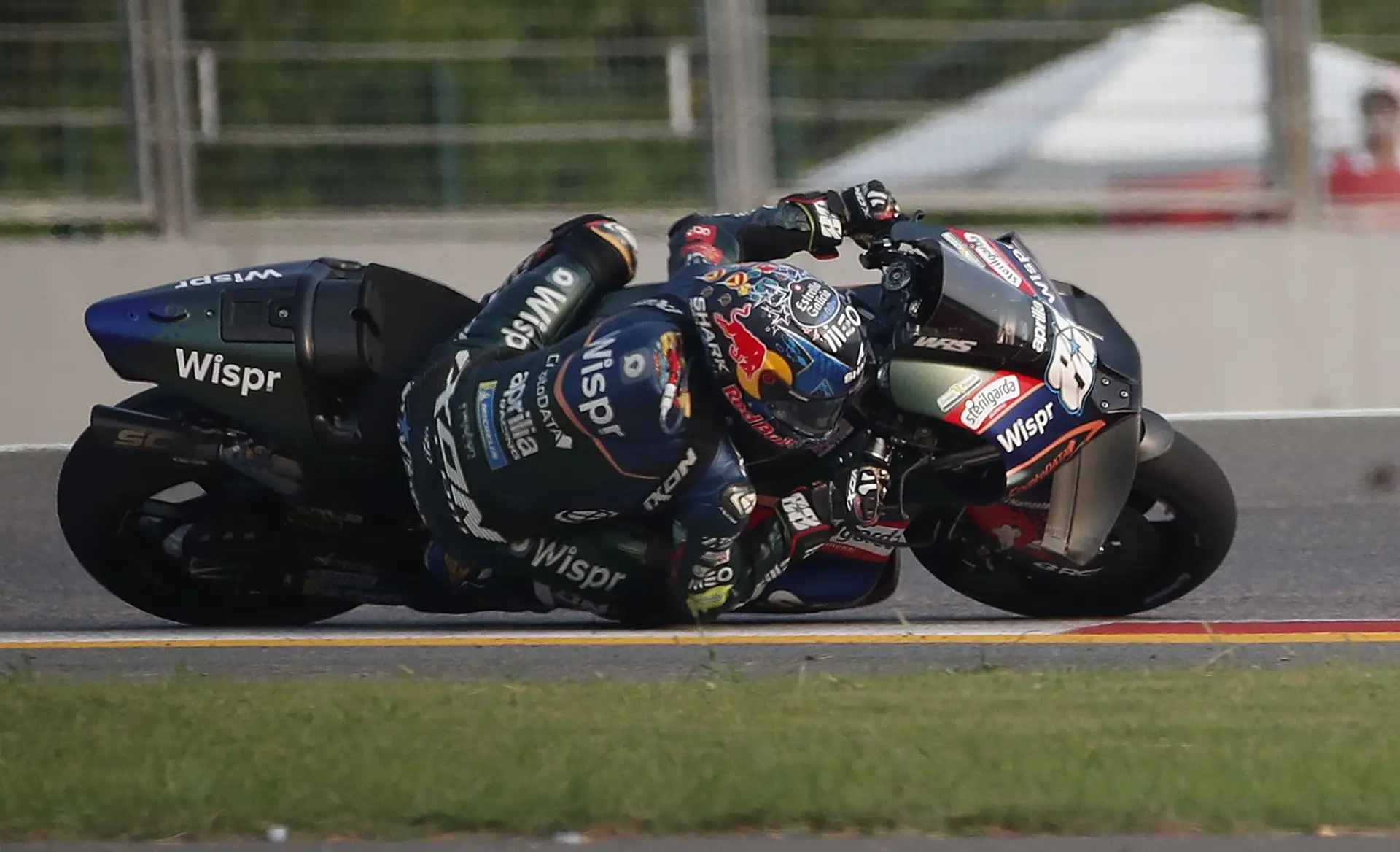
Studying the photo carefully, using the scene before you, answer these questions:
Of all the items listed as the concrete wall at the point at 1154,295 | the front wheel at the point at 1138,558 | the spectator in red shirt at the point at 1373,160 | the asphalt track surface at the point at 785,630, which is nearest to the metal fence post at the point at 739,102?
the concrete wall at the point at 1154,295

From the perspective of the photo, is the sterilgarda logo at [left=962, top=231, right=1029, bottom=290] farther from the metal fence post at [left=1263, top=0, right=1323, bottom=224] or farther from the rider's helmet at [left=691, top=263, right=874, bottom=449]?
the metal fence post at [left=1263, top=0, right=1323, bottom=224]

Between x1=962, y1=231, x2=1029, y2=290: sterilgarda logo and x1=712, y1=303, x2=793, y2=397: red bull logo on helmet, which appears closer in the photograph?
x1=712, y1=303, x2=793, y2=397: red bull logo on helmet

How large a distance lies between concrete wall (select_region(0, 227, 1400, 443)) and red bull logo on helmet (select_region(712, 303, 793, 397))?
3.45 meters

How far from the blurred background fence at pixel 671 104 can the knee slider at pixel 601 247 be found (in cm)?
303

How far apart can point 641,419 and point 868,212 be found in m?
0.95

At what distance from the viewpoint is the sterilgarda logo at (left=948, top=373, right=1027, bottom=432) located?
561cm

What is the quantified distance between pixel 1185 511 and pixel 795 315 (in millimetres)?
1289

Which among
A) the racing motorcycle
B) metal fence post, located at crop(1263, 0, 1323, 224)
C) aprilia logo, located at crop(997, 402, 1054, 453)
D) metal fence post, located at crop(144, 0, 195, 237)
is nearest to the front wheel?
the racing motorcycle

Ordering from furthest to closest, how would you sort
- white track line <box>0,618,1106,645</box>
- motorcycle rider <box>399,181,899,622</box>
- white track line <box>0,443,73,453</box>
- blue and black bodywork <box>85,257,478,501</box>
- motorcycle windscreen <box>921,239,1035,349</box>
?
white track line <box>0,443,73,453</box> → white track line <box>0,618,1106,645</box> → blue and black bodywork <box>85,257,478,501</box> → motorcycle windscreen <box>921,239,1035,349</box> → motorcycle rider <box>399,181,899,622</box>

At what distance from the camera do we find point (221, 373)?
593 centimetres

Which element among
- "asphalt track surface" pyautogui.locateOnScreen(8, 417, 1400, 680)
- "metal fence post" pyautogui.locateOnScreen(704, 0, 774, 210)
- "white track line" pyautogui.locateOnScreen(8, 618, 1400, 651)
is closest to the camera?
"asphalt track surface" pyautogui.locateOnScreen(8, 417, 1400, 680)

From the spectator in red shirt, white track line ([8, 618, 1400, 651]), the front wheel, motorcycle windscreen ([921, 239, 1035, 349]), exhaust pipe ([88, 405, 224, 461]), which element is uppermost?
the spectator in red shirt

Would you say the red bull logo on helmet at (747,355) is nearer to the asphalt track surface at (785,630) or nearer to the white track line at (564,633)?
the asphalt track surface at (785,630)

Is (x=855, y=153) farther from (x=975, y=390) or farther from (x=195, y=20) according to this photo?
(x=975, y=390)
